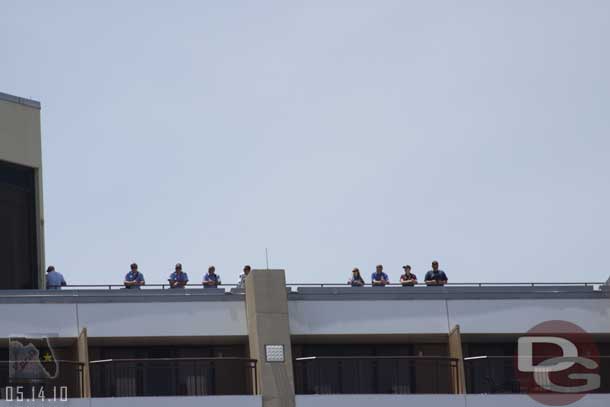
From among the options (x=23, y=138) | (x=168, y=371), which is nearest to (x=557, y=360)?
(x=168, y=371)

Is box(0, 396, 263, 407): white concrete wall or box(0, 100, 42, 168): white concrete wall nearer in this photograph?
box(0, 396, 263, 407): white concrete wall

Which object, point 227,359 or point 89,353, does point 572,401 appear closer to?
point 227,359

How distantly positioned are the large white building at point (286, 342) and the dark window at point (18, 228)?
58 mm

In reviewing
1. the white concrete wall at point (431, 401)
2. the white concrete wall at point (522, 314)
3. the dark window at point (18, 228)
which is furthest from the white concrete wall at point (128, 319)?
the white concrete wall at point (522, 314)

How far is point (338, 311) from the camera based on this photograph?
45.4 metres

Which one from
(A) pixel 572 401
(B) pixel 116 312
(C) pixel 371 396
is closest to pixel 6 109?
(B) pixel 116 312

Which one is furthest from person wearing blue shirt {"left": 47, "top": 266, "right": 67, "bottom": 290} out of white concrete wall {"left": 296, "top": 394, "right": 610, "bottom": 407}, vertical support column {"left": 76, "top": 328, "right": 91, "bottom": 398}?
white concrete wall {"left": 296, "top": 394, "right": 610, "bottom": 407}

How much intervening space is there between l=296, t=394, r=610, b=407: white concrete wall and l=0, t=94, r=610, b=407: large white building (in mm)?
37

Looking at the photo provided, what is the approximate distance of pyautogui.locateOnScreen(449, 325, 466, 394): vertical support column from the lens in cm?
4441

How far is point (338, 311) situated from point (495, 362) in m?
4.64

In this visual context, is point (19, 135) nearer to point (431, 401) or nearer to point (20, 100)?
point (20, 100)

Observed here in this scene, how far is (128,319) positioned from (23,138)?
7518mm

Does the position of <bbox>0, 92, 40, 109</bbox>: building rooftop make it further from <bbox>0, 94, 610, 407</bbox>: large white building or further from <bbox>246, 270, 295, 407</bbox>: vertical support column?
<bbox>246, 270, 295, 407</bbox>: vertical support column

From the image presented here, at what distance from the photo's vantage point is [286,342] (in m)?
43.8
